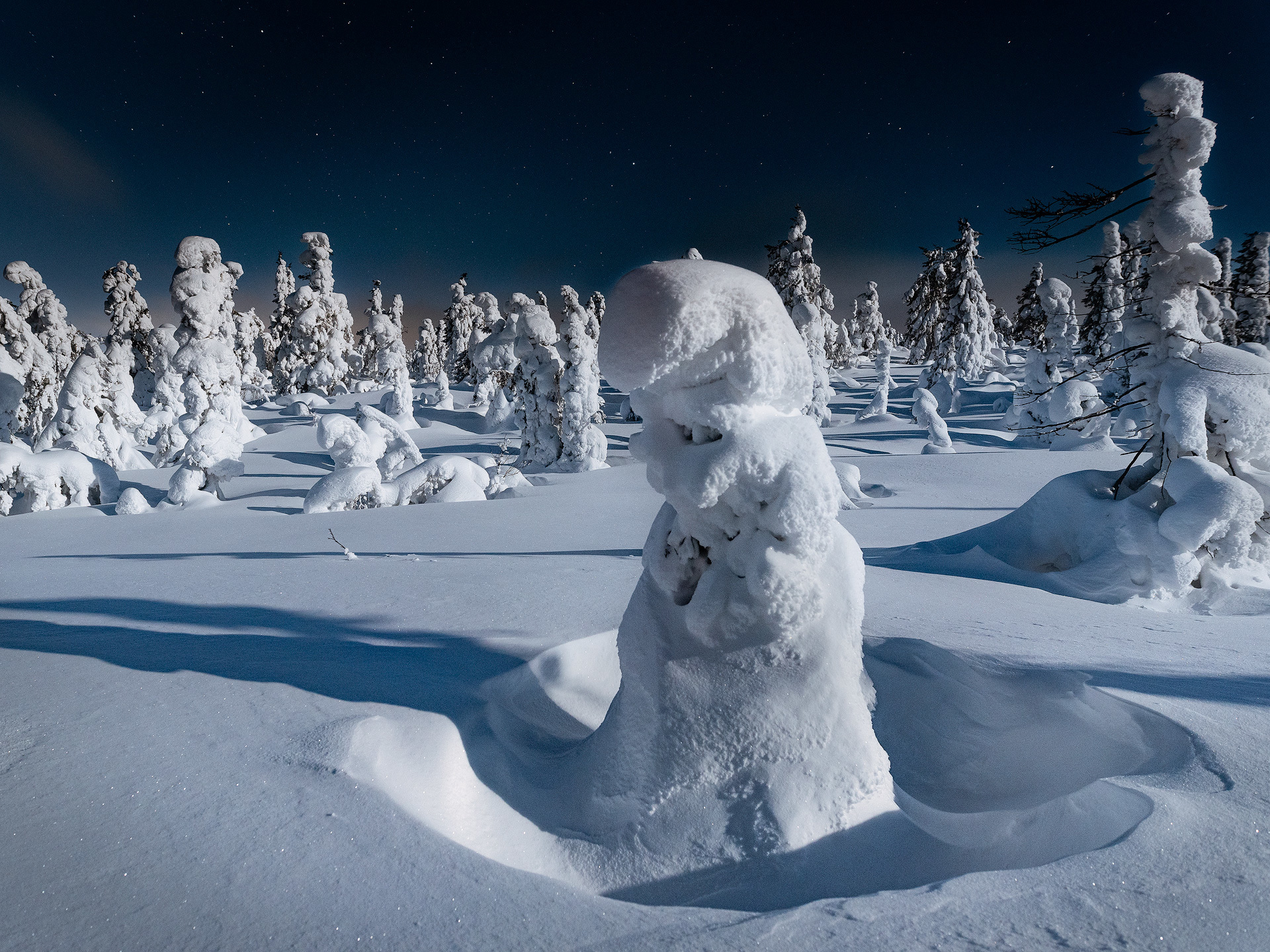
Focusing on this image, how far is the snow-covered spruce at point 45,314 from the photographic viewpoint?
20.9 metres

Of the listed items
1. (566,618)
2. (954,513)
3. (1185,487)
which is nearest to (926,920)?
(566,618)

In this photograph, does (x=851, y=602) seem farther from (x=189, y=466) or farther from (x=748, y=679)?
(x=189, y=466)

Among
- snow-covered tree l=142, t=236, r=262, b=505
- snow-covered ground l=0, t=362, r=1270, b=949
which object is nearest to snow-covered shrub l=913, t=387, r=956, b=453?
snow-covered ground l=0, t=362, r=1270, b=949

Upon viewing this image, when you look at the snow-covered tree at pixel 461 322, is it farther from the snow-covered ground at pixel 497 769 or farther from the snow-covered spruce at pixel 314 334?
the snow-covered ground at pixel 497 769

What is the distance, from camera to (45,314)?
2208cm

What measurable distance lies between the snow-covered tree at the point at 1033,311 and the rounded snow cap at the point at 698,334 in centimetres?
3302

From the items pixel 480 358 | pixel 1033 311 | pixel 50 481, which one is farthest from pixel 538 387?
pixel 1033 311

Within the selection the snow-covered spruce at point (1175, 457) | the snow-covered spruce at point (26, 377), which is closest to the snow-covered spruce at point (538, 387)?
the snow-covered spruce at point (26, 377)

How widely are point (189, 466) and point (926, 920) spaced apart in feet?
43.9

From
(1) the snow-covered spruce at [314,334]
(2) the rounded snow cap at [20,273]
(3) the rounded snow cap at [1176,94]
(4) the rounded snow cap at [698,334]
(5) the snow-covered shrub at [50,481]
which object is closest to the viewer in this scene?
(4) the rounded snow cap at [698,334]

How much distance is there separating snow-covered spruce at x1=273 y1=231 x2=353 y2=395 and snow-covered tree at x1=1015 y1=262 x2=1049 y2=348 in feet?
105

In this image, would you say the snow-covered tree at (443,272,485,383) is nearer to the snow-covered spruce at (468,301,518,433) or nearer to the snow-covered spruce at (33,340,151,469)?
the snow-covered spruce at (468,301,518,433)

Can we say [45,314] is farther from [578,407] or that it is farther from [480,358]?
[578,407]

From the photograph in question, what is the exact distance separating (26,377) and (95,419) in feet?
16.9
